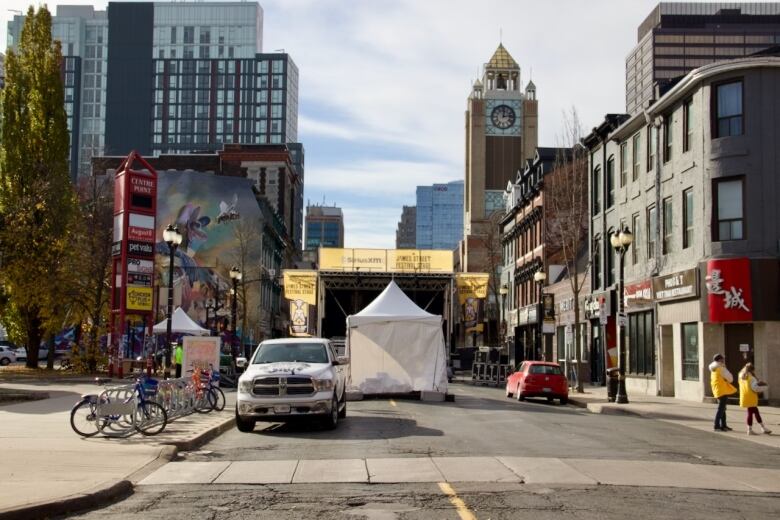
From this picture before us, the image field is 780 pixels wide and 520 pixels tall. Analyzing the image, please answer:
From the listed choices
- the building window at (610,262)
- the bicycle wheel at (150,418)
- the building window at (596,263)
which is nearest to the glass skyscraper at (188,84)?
the building window at (596,263)

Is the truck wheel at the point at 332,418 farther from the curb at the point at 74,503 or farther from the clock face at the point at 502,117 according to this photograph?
the clock face at the point at 502,117

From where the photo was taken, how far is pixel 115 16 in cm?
19175

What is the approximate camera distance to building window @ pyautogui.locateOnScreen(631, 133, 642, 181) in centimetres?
3759

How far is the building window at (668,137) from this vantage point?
33.9m

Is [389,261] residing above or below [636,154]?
below

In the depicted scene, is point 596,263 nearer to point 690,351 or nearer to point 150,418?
point 690,351

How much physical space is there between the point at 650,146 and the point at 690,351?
28.9 ft

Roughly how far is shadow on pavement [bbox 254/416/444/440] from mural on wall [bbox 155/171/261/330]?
2187 inches

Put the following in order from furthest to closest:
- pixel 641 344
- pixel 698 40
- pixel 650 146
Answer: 1. pixel 698 40
2. pixel 641 344
3. pixel 650 146

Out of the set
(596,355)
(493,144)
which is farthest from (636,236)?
(493,144)

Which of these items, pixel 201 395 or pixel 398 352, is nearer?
pixel 201 395

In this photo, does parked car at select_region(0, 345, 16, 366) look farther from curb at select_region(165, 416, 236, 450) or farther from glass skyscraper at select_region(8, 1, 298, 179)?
glass skyscraper at select_region(8, 1, 298, 179)

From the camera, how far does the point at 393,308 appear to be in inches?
1141

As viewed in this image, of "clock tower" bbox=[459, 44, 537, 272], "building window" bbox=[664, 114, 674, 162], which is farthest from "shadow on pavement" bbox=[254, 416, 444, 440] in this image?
"clock tower" bbox=[459, 44, 537, 272]
